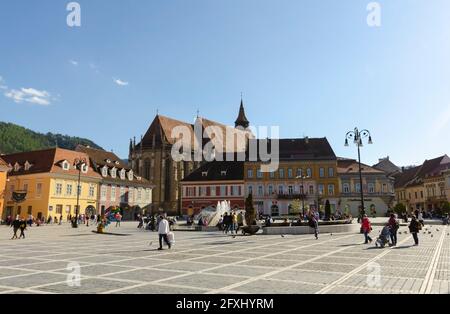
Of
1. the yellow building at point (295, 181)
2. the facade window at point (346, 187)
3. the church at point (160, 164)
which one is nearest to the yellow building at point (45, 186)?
the church at point (160, 164)

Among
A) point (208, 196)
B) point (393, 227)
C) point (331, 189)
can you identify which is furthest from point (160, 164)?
point (393, 227)

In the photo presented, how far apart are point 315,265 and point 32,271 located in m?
8.82

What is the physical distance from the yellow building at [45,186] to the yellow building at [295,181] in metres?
28.0

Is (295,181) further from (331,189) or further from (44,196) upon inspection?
(44,196)

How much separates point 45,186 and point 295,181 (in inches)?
1556

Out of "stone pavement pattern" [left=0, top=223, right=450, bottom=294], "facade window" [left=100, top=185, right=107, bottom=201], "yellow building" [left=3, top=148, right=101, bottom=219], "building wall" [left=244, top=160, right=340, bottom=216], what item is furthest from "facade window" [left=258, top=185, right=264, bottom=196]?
"stone pavement pattern" [left=0, top=223, right=450, bottom=294]

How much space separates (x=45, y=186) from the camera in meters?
49.9

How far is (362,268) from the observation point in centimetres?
1103

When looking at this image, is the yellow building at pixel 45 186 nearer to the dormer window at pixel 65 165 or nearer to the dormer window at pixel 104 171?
the dormer window at pixel 65 165

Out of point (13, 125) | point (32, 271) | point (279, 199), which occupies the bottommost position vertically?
point (32, 271)

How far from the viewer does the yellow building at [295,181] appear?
62.8 metres

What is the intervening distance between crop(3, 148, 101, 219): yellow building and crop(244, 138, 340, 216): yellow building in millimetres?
27984
